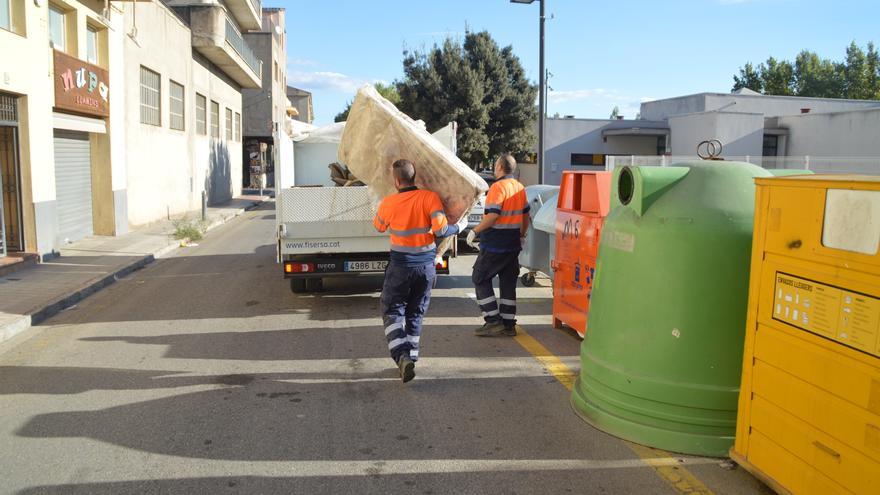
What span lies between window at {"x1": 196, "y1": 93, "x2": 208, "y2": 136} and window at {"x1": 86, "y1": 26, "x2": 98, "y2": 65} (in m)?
11.3

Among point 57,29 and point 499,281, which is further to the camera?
point 57,29

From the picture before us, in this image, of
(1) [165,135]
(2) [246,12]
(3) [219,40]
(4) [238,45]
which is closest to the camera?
(1) [165,135]

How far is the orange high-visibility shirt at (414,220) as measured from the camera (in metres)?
5.68

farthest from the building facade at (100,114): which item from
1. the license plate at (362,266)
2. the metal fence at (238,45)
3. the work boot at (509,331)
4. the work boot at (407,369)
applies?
the work boot at (407,369)

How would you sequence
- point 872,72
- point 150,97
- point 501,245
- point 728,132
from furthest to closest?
point 872,72, point 728,132, point 150,97, point 501,245

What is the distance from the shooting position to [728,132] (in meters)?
32.3

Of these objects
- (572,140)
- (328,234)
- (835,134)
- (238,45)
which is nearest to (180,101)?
(238,45)

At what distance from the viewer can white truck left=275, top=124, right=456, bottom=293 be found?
28.1ft

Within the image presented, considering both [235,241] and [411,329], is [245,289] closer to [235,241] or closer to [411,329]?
Result: [411,329]

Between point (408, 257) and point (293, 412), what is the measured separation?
150 centimetres

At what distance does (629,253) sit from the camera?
14.8 ft

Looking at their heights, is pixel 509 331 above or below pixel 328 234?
below

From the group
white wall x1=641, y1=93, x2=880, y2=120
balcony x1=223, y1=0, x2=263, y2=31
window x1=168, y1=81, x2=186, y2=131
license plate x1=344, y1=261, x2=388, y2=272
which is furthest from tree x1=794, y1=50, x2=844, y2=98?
license plate x1=344, y1=261, x2=388, y2=272

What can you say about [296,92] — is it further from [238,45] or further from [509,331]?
[509,331]
